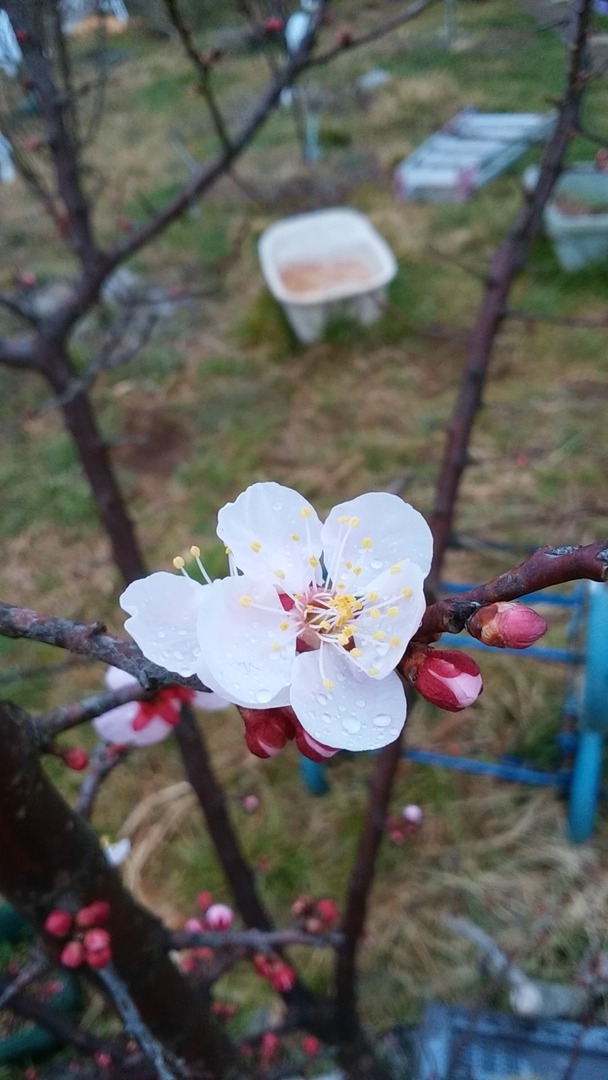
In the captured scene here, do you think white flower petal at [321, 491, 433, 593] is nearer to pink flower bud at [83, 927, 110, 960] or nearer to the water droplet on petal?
the water droplet on petal

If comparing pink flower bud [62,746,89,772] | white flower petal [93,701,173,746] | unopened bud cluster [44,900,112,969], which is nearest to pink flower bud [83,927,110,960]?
unopened bud cluster [44,900,112,969]

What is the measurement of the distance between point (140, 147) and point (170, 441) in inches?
156

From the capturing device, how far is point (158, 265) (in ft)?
15.4

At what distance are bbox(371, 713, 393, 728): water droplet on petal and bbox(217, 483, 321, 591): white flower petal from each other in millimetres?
103

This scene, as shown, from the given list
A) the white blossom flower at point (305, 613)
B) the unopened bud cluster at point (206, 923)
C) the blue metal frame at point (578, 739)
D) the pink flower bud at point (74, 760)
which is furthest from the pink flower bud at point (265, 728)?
the blue metal frame at point (578, 739)

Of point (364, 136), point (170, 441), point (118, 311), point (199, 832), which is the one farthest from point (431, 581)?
point (364, 136)

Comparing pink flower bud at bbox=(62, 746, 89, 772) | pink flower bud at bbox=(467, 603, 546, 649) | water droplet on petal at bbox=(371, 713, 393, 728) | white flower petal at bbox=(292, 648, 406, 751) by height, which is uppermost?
pink flower bud at bbox=(467, 603, 546, 649)

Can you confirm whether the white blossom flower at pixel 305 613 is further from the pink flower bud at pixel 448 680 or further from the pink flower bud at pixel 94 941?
the pink flower bud at pixel 94 941

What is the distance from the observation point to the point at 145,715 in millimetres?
858

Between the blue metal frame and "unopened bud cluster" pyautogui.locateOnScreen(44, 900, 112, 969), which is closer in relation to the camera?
"unopened bud cluster" pyautogui.locateOnScreen(44, 900, 112, 969)

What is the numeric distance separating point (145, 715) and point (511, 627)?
56cm

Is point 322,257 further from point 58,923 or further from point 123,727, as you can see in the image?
point 58,923

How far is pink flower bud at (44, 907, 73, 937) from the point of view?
0.70 meters

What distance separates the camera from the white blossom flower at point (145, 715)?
2.72ft
